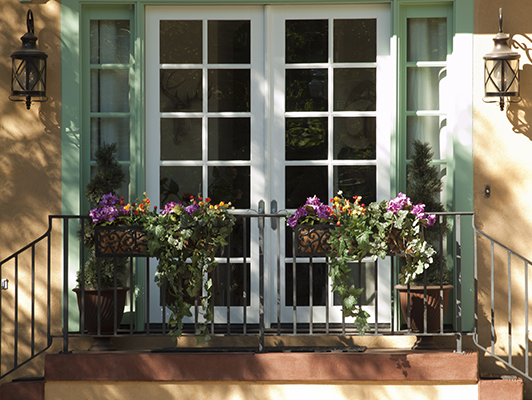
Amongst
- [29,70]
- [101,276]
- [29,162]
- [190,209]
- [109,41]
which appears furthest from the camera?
[109,41]

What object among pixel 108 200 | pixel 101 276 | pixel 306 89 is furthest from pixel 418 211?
pixel 101 276

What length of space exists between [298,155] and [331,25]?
3.46 feet

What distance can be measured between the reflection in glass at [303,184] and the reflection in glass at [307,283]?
50cm

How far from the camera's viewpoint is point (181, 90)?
15.3 ft

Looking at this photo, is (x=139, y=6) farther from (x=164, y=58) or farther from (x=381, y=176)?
(x=381, y=176)

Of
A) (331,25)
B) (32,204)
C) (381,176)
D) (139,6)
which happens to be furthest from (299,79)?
(32,204)

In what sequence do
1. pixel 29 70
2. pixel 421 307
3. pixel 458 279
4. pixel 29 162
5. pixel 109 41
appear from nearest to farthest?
1. pixel 458 279
2. pixel 421 307
3. pixel 29 70
4. pixel 29 162
5. pixel 109 41

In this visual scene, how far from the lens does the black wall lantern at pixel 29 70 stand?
4.33 meters

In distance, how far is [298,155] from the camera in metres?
4.63

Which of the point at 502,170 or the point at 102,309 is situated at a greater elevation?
the point at 502,170

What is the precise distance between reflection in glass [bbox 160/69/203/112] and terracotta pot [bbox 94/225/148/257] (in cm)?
120

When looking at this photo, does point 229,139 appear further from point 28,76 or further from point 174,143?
point 28,76

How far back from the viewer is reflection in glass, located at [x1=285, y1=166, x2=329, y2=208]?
4629mm

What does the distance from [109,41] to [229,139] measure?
1.21m
